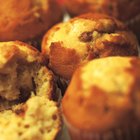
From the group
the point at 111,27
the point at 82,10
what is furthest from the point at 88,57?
the point at 82,10

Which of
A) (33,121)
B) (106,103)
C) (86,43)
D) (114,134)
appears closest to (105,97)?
(106,103)

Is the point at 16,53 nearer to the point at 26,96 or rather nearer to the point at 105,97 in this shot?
the point at 26,96

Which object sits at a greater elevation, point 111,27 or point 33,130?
point 111,27

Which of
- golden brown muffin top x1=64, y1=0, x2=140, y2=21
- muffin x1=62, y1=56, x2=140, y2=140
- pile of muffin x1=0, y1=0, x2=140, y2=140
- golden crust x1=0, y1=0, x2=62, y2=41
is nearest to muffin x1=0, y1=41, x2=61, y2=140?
pile of muffin x1=0, y1=0, x2=140, y2=140

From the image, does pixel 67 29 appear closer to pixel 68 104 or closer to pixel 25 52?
pixel 25 52

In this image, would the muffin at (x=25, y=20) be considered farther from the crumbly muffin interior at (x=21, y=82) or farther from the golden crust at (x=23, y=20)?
the crumbly muffin interior at (x=21, y=82)

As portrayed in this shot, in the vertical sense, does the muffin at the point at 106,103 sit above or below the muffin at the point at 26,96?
above

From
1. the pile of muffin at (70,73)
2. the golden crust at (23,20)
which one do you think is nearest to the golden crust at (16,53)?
the pile of muffin at (70,73)
